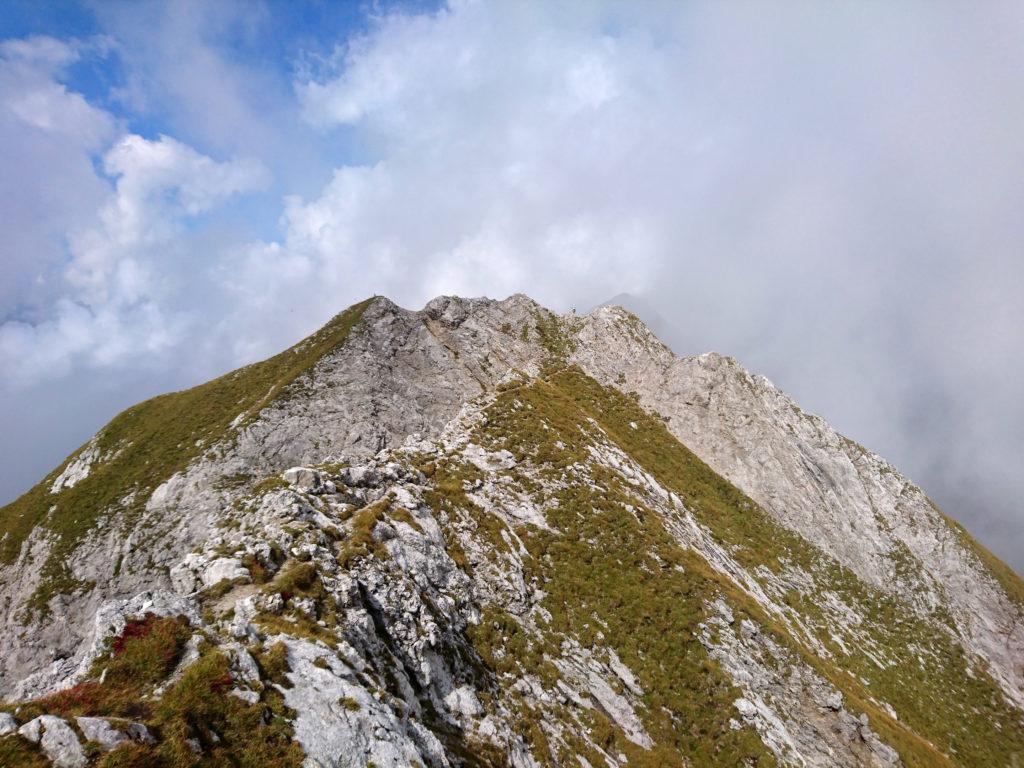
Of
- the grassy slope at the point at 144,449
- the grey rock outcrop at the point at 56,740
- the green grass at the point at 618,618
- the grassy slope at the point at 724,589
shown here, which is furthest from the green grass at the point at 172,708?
the grassy slope at the point at 144,449

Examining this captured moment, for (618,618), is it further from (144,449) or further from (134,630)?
(144,449)

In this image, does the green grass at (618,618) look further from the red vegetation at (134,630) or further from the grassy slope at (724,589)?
the red vegetation at (134,630)

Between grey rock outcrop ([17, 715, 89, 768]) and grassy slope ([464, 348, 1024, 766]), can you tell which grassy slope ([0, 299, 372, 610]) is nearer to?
grassy slope ([464, 348, 1024, 766])

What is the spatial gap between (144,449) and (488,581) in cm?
5151

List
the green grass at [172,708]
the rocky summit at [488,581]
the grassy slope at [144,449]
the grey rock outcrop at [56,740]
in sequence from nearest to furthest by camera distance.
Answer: the grey rock outcrop at [56,740] → the green grass at [172,708] → the rocky summit at [488,581] → the grassy slope at [144,449]

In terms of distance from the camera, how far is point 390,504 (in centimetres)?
2842

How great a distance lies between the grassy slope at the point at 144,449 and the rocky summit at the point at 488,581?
390 mm

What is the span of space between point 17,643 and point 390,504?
129 feet

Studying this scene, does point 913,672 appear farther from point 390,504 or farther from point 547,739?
point 390,504

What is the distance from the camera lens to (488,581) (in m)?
27.6

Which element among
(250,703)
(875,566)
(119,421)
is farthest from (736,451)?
(119,421)

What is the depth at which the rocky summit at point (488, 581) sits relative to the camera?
14.8 meters

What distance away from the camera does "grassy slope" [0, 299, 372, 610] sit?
1849 inches

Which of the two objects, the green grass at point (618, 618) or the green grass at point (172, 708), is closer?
the green grass at point (172, 708)
